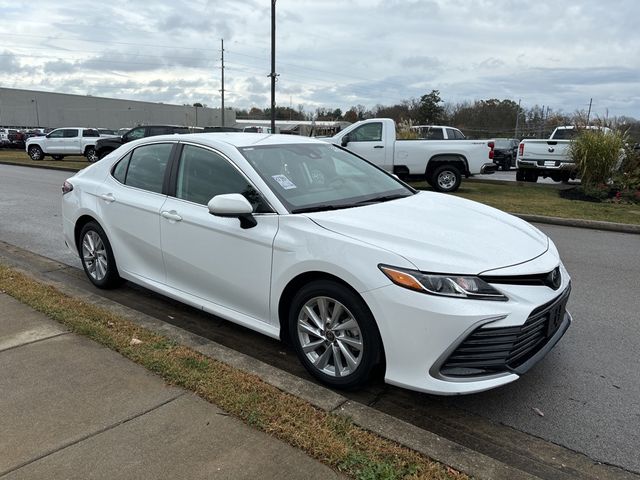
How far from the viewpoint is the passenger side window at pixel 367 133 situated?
49.5 feet

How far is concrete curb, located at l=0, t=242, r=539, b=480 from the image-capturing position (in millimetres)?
2564

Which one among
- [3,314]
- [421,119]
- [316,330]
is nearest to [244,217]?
[316,330]

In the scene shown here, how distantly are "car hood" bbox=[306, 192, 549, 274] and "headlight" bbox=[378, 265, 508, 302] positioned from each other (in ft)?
0.13

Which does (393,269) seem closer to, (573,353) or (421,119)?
(573,353)

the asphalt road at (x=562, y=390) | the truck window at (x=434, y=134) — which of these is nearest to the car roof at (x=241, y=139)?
the asphalt road at (x=562, y=390)

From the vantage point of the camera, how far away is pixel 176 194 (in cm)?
441

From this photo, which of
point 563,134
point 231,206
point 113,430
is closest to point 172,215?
point 231,206

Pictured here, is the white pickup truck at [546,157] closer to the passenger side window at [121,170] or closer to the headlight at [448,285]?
the passenger side window at [121,170]

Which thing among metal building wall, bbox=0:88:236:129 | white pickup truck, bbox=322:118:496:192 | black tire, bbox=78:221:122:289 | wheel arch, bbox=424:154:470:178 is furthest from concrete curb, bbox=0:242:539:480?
metal building wall, bbox=0:88:236:129

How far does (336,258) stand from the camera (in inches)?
125

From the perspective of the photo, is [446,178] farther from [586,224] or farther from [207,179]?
[207,179]

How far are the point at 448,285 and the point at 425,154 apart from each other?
486 inches

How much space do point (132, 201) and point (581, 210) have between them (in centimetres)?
987

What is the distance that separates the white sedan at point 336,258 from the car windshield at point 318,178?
0.05 ft
